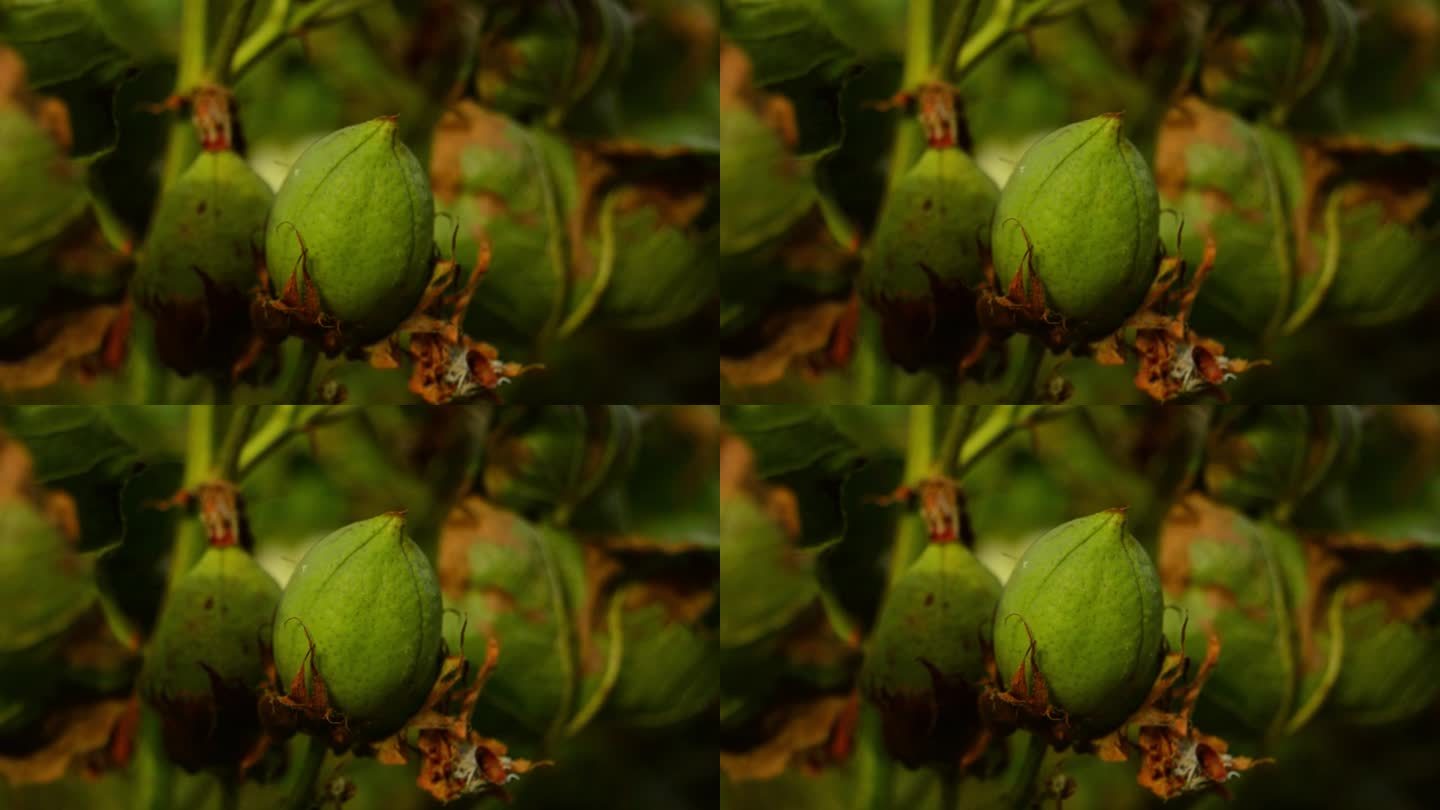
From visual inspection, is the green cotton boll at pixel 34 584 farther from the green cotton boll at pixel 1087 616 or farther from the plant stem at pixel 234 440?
the green cotton boll at pixel 1087 616

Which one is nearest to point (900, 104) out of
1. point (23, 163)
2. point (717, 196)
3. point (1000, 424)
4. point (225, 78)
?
point (717, 196)

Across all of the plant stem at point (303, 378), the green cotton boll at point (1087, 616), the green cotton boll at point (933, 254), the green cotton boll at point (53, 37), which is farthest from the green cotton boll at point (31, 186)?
the green cotton boll at point (1087, 616)

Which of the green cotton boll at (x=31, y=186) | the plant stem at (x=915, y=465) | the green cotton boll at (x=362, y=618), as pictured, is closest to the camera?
the green cotton boll at (x=362, y=618)

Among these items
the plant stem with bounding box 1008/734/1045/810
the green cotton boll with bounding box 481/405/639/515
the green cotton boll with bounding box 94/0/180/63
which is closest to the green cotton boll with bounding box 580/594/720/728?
the green cotton boll with bounding box 481/405/639/515

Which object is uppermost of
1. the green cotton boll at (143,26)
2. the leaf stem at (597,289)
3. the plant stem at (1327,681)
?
the green cotton boll at (143,26)

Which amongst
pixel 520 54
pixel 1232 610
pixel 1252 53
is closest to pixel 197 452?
pixel 520 54

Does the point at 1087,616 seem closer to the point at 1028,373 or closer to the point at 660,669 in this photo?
the point at 1028,373

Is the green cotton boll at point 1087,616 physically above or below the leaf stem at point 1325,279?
below
